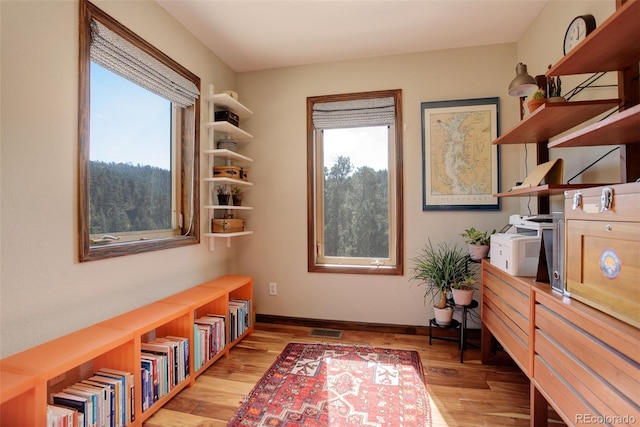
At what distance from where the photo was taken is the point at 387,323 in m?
2.80

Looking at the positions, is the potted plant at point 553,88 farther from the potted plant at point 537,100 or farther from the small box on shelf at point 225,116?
the small box on shelf at point 225,116

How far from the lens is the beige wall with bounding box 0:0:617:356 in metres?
1.33

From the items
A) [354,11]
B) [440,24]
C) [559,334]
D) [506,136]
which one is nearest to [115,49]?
[354,11]

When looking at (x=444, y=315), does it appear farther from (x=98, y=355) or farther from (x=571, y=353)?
(x=98, y=355)

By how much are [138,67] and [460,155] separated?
255cm

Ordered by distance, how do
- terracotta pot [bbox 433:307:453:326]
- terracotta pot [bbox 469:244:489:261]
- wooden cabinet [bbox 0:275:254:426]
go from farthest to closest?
terracotta pot [bbox 433:307:453:326], terracotta pot [bbox 469:244:489:261], wooden cabinet [bbox 0:275:254:426]

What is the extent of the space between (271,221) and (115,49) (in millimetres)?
1800

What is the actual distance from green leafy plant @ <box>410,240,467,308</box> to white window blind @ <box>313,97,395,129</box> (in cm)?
124

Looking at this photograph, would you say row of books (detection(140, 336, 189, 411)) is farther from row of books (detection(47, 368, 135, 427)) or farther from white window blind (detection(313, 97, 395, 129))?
white window blind (detection(313, 97, 395, 129))

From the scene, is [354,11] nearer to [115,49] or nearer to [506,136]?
[506,136]

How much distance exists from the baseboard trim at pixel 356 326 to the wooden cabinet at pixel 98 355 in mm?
621

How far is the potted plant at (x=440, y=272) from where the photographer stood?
2.45 m

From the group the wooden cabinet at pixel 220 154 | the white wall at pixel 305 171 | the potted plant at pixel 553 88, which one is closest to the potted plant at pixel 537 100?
the potted plant at pixel 553 88

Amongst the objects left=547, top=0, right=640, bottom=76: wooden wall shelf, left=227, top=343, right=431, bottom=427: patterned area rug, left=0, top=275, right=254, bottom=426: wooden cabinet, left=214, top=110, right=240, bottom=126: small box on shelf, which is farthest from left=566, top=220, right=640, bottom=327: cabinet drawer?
left=214, top=110, right=240, bottom=126: small box on shelf
